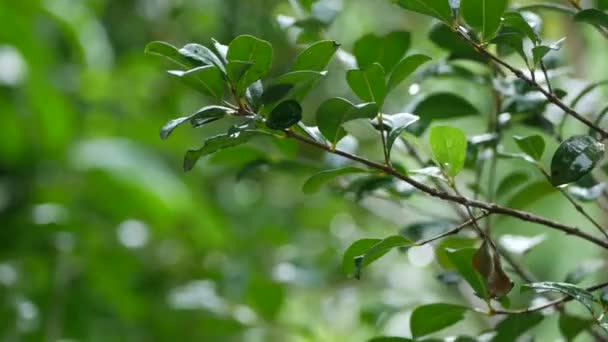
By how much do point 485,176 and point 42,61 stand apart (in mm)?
913

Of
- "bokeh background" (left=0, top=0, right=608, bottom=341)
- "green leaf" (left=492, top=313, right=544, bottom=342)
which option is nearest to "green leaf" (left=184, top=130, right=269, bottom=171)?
"green leaf" (left=492, top=313, right=544, bottom=342)

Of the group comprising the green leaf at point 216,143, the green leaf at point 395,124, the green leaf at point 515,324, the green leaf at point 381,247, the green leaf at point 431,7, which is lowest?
the green leaf at point 515,324

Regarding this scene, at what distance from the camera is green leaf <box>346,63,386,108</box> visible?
460mm

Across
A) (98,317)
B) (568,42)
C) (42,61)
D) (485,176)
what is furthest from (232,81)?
(42,61)

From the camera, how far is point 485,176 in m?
1.37

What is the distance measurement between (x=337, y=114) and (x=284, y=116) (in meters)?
0.04

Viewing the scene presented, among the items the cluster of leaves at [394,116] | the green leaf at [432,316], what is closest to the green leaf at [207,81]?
the cluster of leaves at [394,116]

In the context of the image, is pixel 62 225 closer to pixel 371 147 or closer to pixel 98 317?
pixel 98 317

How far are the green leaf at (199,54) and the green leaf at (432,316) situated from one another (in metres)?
0.22

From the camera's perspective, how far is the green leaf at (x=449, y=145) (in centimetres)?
48

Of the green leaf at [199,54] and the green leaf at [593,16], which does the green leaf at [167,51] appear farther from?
the green leaf at [593,16]

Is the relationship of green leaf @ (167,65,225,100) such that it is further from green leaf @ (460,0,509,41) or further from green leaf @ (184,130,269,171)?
green leaf @ (460,0,509,41)

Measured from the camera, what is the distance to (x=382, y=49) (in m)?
0.59

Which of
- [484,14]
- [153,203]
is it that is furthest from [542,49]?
[153,203]
